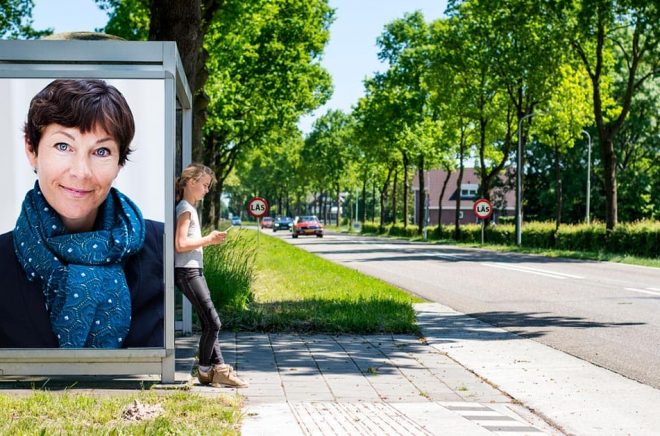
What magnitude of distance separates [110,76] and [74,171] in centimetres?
81

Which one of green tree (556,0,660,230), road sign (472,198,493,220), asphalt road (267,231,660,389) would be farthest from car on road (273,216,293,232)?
asphalt road (267,231,660,389)

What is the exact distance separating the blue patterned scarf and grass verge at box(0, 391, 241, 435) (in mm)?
663

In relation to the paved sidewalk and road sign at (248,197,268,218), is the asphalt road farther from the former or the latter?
road sign at (248,197,268,218)

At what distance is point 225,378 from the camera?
7.57 m

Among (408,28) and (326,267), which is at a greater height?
(408,28)

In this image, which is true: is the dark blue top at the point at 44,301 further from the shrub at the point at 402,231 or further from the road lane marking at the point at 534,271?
the shrub at the point at 402,231

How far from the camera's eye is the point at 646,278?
74.4ft

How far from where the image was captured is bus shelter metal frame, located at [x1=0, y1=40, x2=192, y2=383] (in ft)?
24.6

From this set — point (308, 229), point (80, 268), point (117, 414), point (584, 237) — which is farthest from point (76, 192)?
point (308, 229)

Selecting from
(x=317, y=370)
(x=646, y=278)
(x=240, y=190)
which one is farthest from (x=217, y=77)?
(x=240, y=190)

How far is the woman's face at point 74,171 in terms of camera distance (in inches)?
290

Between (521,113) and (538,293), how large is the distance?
1219 inches

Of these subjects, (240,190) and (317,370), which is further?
(240,190)

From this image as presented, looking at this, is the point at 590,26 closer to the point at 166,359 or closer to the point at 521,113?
the point at 521,113
